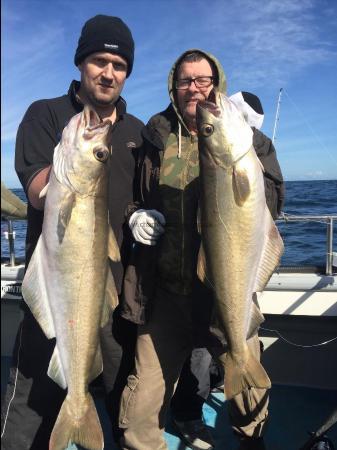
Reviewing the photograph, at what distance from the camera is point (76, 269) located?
2.73 m

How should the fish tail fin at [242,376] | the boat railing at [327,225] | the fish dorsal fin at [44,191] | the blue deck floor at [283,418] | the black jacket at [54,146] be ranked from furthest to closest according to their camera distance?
the boat railing at [327,225] < the blue deck floor at [283,418] < the black jacket at [54,146] < the fish tail fin at [242,376] < the fish dorsal fin at [44,191]

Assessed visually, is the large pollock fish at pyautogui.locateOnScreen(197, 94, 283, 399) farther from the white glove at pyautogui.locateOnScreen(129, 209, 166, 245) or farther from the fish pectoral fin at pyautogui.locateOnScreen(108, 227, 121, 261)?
the fish pectoral fin at pyautogui.locateOnScreen(108, 227, 121, 261)

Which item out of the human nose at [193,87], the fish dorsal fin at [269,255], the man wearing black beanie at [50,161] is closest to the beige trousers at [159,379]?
the man wearing black beanie at [50,161]

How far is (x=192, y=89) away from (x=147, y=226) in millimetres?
1062

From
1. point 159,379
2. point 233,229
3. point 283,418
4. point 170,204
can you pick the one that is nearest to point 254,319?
point 233,229

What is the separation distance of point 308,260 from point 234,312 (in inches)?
204

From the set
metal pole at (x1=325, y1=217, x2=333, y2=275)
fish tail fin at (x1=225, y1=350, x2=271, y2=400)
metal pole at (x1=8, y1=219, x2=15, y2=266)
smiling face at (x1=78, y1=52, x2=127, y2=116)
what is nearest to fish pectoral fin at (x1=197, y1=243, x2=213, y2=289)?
fish tail fin at (x1=225, y1=350, x2=271, y2=400)

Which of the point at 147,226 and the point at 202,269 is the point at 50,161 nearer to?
the point at 147,226

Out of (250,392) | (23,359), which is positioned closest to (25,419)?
(23,359)

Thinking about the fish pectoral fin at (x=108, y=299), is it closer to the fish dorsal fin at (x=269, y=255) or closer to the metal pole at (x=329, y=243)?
the fish dorsal fin at (x=269, y=255)

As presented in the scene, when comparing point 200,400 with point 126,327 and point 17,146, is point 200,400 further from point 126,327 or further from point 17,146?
point 17,146

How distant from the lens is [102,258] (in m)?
2.80

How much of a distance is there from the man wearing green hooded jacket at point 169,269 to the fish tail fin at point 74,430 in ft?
1.23

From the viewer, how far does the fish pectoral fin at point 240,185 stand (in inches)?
106
